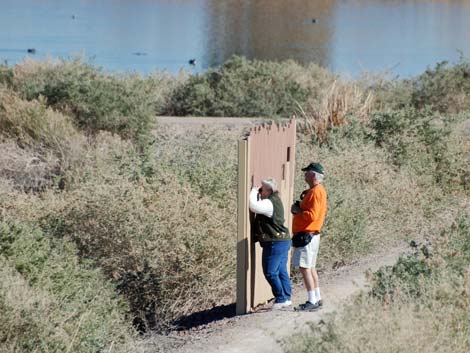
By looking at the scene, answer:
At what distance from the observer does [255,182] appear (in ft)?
37.0

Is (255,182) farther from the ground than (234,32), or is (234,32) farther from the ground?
(234,32)

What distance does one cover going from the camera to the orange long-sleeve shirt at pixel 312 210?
10.9 meters

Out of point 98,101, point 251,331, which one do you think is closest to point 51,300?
point 251,331

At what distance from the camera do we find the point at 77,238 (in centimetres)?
1267

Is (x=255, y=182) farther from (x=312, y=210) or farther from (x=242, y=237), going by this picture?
(x=312, y=210)

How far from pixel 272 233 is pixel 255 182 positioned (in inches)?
23.8

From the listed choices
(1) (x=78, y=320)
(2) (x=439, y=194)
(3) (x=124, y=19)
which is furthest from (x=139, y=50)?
(1) (x=78, y=320)

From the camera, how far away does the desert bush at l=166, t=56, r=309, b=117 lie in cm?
2797

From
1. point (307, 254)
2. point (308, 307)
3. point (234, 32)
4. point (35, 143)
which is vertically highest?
point (234, 32)

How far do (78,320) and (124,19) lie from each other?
6662 cm

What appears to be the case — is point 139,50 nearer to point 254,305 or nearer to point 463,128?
point 463,128

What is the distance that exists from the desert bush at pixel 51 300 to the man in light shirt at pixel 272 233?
169 centimetres

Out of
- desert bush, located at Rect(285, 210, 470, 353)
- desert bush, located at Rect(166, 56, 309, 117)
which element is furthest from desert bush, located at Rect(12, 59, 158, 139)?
desert bush, located at Rect(285, 210, 470, 353)

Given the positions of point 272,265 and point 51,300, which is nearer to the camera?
point 51,300
